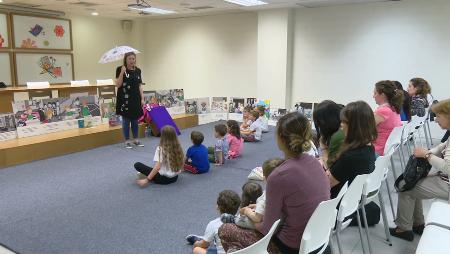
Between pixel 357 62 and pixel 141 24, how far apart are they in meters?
6.54

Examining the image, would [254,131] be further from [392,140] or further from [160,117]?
[392,140]

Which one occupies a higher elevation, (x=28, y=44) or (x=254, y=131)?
(x=28, y=44)

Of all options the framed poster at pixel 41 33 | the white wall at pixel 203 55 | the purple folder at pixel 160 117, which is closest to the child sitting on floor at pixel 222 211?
the purple folder at pixel 160 117

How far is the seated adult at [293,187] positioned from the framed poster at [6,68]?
8232mm

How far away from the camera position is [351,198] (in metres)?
2.16

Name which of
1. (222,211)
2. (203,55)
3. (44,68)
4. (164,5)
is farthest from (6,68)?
(222,211)

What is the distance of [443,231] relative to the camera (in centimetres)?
152

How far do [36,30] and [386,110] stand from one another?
26.5 ft

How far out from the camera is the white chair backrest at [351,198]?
6.90 feet

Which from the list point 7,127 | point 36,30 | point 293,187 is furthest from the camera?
point 36,30

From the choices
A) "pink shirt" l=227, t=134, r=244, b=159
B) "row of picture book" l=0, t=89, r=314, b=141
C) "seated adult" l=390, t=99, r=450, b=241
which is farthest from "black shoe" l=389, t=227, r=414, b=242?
"row of picture book" l=0, t=89, r=314, b=141

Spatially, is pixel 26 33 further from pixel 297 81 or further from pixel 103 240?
pixel 103 240

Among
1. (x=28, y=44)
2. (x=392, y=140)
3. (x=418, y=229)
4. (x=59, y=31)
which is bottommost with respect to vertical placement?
(x=418, y=229)

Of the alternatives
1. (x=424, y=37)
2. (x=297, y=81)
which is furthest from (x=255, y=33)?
(x=424, y=37)
